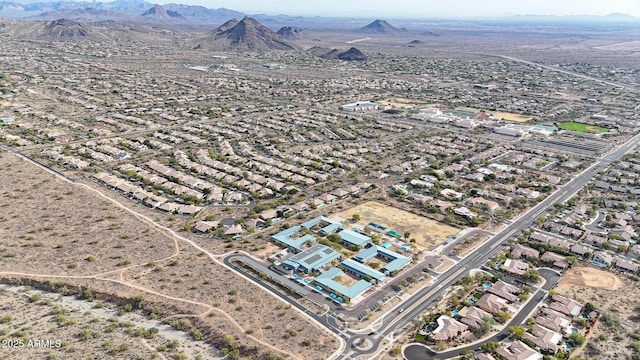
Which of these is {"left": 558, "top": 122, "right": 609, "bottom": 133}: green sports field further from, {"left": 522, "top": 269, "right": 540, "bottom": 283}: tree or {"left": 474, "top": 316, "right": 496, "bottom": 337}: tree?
{"left": 474, "top": 316, "right": 496, "bottom": 337}: tree

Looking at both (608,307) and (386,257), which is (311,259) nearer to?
(386,257)

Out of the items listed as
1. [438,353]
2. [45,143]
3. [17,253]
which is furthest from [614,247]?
[45,143]

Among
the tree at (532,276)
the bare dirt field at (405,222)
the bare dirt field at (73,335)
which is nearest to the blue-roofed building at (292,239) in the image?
the bare dirt field at (405,222)

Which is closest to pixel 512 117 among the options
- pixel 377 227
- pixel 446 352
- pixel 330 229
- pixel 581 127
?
pixel 581 127

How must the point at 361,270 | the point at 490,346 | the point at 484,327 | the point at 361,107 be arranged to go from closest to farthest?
1. the point at 490,346
2. the point at 484,327
3. the point at 361,270
4. the point at 361,107

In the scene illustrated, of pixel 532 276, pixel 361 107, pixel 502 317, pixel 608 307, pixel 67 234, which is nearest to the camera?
pixel 502 317

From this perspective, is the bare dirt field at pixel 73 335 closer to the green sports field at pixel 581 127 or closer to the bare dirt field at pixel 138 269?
the bare dirt field at pixel 138 269

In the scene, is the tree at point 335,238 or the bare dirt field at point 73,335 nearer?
the bare dirt field at point 73,335
